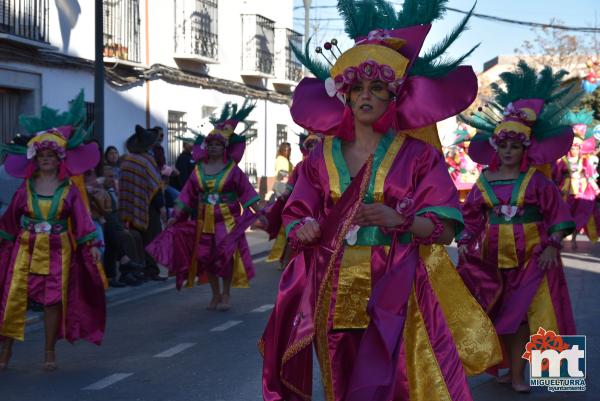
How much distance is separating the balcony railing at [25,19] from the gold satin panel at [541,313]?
1098 cm

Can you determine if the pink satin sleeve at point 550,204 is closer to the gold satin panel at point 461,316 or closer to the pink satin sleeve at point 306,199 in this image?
the gold satin panel at point 461,316

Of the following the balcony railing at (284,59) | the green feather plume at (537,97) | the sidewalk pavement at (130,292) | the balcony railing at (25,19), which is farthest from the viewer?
the balcony railing at (284,59)

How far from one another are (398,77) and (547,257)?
2.76 m

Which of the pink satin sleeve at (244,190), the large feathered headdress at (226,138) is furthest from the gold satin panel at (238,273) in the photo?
the large feathered headdress at (226,138)

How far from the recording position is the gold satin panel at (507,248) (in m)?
7.31

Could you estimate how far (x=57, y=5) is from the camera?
17.8 m

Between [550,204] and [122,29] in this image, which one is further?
[122,29]

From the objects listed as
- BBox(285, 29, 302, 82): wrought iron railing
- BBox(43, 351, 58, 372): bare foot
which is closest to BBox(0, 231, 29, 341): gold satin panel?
BBox(43, 351, 58, 372): bare foot

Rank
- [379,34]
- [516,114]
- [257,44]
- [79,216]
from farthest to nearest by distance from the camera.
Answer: [257,44] < [79,216] < [516,114] < [379,34]

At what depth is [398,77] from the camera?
16.0ft

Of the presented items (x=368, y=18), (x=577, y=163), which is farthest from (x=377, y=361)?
(x=577, y=163)

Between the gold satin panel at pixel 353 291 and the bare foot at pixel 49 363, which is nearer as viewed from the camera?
the gold satin panel at pixel 353 291

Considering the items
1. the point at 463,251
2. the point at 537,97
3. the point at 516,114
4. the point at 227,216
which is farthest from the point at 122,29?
the point at 463,251

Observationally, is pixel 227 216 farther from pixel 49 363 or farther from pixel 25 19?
pixel 25 19
